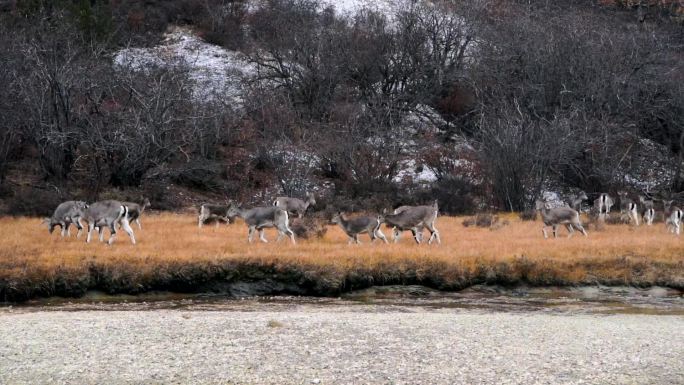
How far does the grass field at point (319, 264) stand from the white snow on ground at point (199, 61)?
31.7m

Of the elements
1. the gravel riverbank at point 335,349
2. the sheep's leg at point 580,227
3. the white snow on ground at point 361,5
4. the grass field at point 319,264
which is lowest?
the gravel riverbank at point 335,349

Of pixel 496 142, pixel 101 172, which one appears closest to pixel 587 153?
pixel 496 142

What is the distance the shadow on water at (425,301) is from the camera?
58.4 feet

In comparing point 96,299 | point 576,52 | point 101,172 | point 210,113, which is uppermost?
point 576,52

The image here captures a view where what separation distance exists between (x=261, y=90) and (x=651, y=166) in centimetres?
2609

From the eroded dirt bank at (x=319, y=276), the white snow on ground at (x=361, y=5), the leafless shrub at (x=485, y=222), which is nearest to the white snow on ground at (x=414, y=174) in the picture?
the leafless shrub at (x=485, y=222)

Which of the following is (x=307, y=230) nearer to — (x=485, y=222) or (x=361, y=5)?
(x=485, y=222)

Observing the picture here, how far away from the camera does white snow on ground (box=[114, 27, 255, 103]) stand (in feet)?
179

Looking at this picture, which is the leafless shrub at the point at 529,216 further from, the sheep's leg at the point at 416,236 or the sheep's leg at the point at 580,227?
the sheep's leg at the point at 416,236

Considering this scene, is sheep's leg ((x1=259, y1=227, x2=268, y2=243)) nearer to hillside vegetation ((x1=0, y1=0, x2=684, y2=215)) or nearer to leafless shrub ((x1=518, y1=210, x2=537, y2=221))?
leafless shrub ((x1=518, y1=210, x2=537, y2=221))

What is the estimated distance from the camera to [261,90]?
53594mm

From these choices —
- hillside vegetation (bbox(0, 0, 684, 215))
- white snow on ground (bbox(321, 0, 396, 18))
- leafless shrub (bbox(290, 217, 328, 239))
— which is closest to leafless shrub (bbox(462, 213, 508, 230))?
leafless shrub (bbox(290, 217, 328, 239))

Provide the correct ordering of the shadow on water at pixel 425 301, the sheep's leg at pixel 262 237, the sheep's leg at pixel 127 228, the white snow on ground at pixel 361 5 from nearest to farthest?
the shadow on water at pixel 425 301
the sheep's leg at pixel 127 228
the sheep's leg at pixel 262 237
the white snow on ground at pixel 361 5

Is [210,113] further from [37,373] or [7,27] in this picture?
[37,373]
